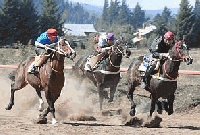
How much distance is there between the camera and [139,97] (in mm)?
17891

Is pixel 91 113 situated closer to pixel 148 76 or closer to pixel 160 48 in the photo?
pixel 148 76

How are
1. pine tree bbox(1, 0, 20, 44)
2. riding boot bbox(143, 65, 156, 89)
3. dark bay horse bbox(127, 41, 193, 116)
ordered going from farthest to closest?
pine tree bbox(1, 0, 20, 44), riding boot bbox(143, 65, 156, 89), dark bay horse bbox(127, 41, 193, 116)

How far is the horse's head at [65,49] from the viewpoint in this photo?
1072 centimetres

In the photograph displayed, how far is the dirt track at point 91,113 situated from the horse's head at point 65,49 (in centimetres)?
170

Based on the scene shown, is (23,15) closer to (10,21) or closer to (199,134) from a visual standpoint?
(10,21)

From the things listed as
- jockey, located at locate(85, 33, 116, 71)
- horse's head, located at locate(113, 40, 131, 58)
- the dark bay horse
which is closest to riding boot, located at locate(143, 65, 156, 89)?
the dark bay horse

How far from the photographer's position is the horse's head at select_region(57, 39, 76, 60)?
35.2 feet

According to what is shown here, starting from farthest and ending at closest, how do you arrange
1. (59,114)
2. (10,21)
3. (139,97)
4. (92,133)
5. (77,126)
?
(10,21), (139,97), (59,114), (77,126), (92,133)

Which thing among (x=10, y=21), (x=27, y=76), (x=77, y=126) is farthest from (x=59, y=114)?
(x=10, y=21)

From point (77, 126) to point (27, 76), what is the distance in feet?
8.33

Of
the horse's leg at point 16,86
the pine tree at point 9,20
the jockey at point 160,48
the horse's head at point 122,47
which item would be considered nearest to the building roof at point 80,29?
the pine tree at point 9,20

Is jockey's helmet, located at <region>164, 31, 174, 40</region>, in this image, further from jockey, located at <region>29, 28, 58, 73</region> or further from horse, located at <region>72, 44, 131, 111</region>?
horse, located at <region>72, 44, 131, 111</region>

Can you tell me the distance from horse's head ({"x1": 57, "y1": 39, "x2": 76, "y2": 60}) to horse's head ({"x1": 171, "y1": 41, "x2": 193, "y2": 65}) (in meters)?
2.42

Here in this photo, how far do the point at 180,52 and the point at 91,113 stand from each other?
5.29m
